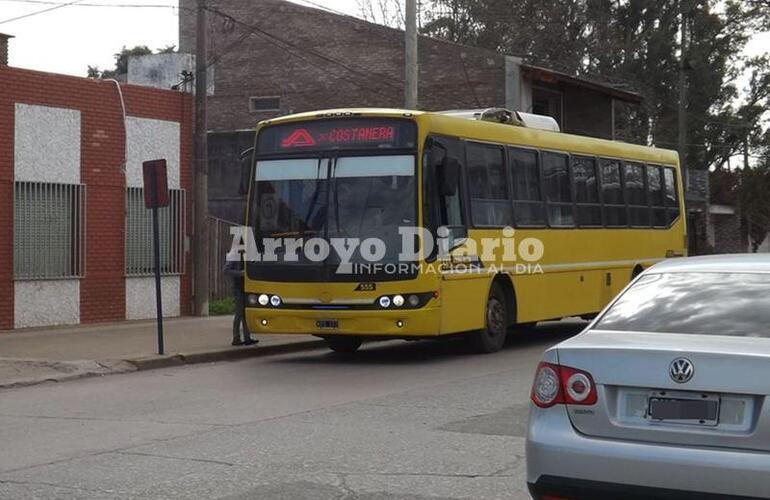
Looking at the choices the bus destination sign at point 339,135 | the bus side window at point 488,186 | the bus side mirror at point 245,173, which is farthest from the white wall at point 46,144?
the bus side window at point 488,186

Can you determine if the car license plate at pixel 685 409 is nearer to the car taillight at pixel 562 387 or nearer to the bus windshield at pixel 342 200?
the car taillight at pixel 562 387

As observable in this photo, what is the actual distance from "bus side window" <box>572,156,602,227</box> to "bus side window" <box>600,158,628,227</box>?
0.97 feet

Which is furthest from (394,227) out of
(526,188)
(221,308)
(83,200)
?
(221,308)

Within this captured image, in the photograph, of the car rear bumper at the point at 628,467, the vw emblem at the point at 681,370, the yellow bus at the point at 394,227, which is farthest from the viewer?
the yellow bus at the point at 394,227

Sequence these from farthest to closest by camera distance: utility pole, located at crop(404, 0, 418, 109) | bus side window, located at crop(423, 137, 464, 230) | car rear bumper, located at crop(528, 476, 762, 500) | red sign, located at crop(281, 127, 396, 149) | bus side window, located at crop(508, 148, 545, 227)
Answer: utility pole, located at crop(404, 0, 418, 109) < bus side window, located at crop(508, 148, 545, 227) < red sign, located at crop(281, 127, 396, 149) < bus side window, located at crop(423, 137, 464, 230) < car rear bumper, located at crop(528, 476, 762, 500)

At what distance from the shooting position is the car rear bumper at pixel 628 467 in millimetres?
4828

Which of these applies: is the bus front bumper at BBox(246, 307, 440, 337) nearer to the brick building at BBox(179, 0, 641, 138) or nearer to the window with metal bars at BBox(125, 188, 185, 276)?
the window with metal bars at BBox(125, 188, 185, 276)

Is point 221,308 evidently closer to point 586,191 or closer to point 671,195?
point 586,191

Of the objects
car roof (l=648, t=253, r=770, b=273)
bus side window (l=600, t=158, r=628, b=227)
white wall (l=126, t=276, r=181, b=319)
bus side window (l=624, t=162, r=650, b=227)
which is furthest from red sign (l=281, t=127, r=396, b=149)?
car roof (l=648, t=253, r=770, b=273)

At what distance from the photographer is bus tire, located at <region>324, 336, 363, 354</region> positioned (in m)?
15.7

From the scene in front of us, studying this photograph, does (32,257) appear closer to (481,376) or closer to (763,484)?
(481,376)

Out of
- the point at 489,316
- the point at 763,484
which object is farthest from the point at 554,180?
the point at 763,484

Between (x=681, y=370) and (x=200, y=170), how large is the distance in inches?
622

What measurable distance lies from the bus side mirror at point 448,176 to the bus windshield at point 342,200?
1.35 ft
